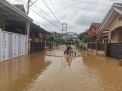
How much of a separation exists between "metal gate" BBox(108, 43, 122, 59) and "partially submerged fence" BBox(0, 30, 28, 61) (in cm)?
928

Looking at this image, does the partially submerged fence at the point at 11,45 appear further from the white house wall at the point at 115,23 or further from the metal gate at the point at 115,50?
the white house wall at the point at 115,23

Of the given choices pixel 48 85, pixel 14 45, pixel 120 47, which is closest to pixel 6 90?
pixel 48 85

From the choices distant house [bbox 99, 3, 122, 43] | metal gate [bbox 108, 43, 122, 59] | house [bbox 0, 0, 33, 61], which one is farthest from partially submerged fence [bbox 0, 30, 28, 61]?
distant house [bbox 99, 3, 122, 43]

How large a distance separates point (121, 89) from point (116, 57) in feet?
60.5

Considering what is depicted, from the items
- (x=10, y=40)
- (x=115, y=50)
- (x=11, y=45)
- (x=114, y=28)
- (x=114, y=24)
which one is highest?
(x=114, y=24)

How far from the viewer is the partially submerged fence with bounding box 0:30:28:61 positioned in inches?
762

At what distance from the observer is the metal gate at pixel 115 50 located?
27009mm

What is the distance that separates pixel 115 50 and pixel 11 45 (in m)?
11.4

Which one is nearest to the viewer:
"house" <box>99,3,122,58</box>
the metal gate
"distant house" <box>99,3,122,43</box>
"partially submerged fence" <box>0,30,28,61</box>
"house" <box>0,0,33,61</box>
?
"house" <box>0,0,33,61</box>

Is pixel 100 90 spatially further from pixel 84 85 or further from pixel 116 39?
pixel 116 39

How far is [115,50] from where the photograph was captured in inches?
1120

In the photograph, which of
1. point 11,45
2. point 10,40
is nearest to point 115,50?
point 11,45

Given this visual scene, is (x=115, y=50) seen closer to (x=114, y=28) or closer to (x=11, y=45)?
(x=114, y=28)

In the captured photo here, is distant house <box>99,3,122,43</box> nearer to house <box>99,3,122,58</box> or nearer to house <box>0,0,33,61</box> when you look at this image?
house <box>99,3,122,58</box>
